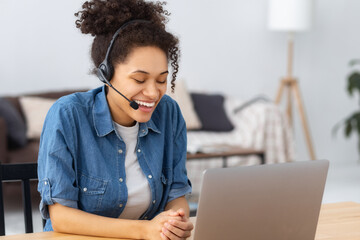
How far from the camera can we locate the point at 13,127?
386 cm

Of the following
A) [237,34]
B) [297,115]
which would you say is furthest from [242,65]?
[297,115]

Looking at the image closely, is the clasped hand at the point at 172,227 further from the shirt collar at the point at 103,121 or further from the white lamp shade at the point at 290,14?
the white lamp shade at the point at 290,14

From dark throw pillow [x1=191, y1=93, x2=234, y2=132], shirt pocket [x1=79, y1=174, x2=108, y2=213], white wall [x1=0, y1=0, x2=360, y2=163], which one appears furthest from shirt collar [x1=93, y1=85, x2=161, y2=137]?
dark throw pillow [x1=191, y1=93, x2=234, y2=132]

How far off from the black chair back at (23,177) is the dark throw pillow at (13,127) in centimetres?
249

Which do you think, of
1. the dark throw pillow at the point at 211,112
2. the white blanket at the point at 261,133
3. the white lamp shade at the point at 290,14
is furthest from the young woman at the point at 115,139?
the white lamp shade at the point at 290,14

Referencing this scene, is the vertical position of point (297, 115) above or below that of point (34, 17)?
below

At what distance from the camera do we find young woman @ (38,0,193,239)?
4.30ft

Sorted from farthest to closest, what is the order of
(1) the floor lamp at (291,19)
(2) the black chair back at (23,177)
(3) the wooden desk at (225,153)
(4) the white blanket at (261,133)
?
(1) the floor lamp at (291,19), (4) the white blanket at (261,133), (3) the wooden desk at (225,153), (2) the black chair back at (23,177)

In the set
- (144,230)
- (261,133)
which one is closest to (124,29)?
(144,230)

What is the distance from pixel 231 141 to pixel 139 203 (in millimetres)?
3245

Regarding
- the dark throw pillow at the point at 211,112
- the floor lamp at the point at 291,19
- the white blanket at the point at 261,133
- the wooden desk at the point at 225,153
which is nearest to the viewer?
the wooden desk at the point at 225,153

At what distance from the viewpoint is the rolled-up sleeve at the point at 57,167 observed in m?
1.30

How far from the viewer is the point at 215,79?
528 cm

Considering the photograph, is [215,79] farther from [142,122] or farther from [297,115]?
[142,122]
